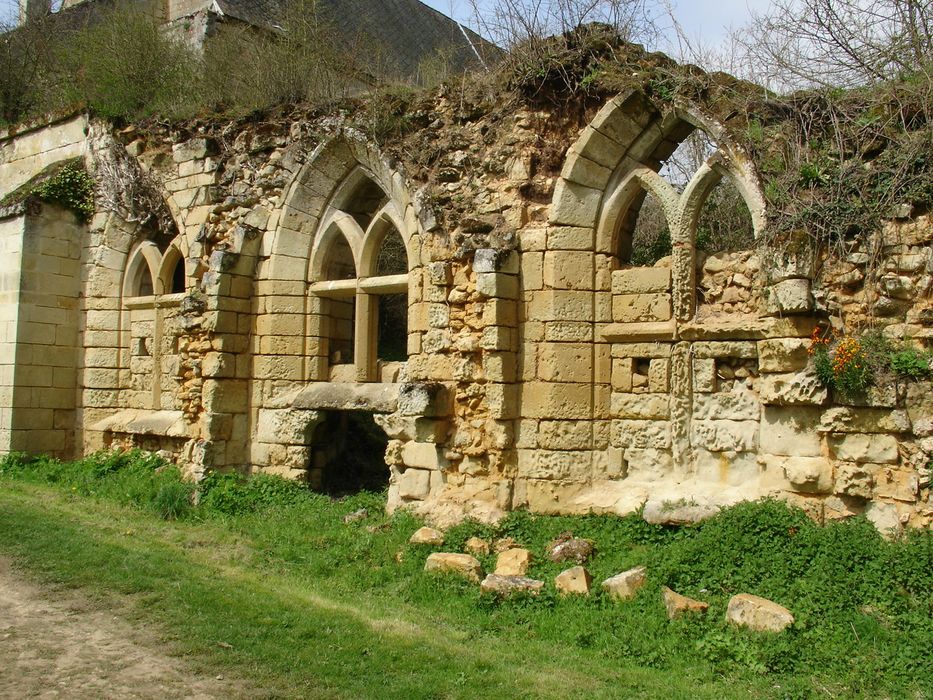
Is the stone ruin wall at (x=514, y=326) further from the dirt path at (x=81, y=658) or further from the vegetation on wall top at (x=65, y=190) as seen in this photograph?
the dirt path at (x=81, y=658)

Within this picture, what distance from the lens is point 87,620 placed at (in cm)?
583

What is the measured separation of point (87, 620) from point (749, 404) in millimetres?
5131

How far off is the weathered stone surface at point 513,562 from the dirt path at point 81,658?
8.01 feet

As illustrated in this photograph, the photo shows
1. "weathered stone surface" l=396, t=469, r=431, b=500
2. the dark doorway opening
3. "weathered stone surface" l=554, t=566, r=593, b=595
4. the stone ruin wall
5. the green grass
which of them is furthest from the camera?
the dark doorway opening

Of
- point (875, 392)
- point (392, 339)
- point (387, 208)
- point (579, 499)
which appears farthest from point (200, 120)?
point (875, 392)

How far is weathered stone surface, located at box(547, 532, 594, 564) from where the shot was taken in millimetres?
6770

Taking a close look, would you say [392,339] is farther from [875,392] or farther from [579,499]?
[875,392]

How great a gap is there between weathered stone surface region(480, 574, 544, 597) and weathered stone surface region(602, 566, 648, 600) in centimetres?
49

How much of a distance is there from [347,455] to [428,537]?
3.18 meters

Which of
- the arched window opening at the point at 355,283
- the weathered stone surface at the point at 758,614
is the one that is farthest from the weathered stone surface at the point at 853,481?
the arched window opening at the point at 355,283

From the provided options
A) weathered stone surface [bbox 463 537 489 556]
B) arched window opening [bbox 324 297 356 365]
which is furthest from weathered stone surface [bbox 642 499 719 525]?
arched window opening [bbox 324 297 356 365]

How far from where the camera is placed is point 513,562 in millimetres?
6762

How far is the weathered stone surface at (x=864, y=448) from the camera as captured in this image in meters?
6.01

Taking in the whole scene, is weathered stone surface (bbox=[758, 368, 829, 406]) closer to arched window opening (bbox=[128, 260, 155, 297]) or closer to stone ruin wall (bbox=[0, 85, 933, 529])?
stone ruin wall (bbox=[0, 85, 933, 529])
